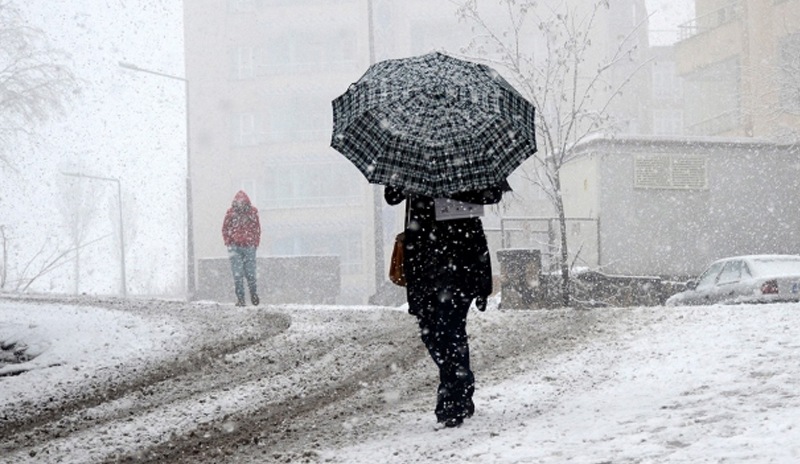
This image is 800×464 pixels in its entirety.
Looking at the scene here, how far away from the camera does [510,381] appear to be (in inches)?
267

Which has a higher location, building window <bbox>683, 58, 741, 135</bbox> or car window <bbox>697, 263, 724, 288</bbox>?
building window <bbox>683, 58, 741, 135</bbox>

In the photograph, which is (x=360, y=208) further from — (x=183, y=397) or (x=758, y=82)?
(x=183, y=397)

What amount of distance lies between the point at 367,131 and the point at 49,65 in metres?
20.4

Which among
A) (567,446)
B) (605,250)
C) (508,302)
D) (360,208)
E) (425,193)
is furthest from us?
(360,208)

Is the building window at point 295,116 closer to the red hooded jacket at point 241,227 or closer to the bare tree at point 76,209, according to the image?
the bare tree at point 76,209

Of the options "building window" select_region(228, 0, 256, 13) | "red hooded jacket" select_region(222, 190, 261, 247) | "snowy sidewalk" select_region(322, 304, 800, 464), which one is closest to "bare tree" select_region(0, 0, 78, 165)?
"red hooded jacket" select_region(222, 190, 261, 247)

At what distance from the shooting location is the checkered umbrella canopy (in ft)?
17.0

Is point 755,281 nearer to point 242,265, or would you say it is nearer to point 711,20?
point 242,265

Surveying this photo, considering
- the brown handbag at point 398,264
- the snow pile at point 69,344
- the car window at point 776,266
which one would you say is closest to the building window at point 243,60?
the snow pile at point 69,344

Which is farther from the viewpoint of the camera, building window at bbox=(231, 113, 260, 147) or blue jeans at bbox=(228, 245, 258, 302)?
building window at bbox=(231, 113, 260, 147)

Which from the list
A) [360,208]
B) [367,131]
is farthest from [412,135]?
[360,208]

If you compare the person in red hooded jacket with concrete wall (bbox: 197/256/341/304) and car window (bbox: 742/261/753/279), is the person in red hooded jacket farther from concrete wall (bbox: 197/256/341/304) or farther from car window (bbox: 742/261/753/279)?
concrete wall (bbox: 197/256/341/304)

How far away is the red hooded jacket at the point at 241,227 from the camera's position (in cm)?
1483

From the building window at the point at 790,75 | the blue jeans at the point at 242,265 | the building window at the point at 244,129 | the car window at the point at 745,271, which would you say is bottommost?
the car window at the point at 745,271
